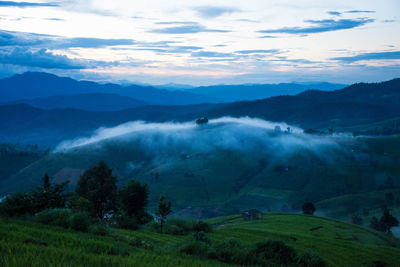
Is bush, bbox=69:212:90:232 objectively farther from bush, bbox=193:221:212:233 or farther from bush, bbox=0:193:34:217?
bush, bbox=193:221:212:233

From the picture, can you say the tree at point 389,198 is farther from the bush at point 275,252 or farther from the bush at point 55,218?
the bush at point 55,218

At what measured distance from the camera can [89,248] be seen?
14.5 metres

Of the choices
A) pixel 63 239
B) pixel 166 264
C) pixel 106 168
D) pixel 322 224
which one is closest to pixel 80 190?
pixel 106 168

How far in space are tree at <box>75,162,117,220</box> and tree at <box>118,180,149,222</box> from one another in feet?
7.18

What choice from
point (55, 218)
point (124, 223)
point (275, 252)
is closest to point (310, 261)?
point (275, 252)

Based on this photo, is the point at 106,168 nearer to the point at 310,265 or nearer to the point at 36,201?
the point at 36,201

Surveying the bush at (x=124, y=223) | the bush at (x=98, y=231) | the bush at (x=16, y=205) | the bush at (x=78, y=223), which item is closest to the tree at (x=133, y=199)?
the bush at (x=124, y=223)

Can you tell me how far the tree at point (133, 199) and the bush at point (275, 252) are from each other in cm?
4430

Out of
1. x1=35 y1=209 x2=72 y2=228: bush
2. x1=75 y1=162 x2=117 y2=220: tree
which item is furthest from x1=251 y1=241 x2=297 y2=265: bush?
x1=75 y1=162 x2=117 y2=220: tree

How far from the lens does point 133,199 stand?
2435 inches

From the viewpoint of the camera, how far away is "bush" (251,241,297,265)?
19.5m

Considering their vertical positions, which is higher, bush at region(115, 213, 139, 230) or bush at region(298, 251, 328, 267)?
bush at region(298, 251, 328, 267)

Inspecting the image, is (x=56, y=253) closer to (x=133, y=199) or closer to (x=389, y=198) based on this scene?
(x=133, y=199)

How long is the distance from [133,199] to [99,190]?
6.98 meters
